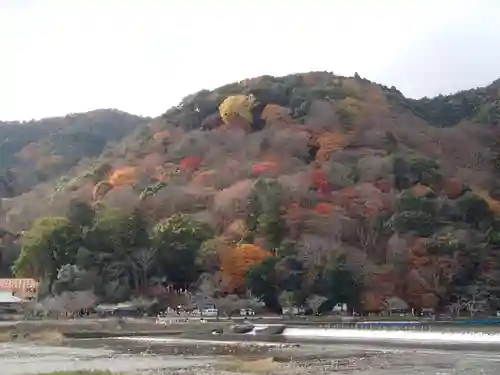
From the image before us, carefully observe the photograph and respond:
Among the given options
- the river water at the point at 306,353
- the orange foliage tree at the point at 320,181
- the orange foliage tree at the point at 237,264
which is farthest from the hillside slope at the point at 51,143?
the river water at the point at 306,353

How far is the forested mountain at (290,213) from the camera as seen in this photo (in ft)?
190

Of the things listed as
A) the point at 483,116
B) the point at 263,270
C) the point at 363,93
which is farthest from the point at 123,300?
the point at 483,116

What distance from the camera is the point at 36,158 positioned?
12744 cm

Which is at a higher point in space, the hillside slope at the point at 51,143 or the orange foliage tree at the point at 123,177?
the hillside slope at the point at 51,143

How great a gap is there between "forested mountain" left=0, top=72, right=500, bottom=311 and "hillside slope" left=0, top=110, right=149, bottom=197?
28.0m

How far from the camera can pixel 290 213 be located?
62.8 metres

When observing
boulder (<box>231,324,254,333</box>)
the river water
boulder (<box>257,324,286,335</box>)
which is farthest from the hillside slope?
the river water

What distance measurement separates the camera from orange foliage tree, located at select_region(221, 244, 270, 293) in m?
58.7

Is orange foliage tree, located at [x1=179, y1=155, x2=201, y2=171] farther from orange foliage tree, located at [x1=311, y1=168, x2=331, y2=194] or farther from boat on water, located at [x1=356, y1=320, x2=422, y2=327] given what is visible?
boat on water, located at [x1=356, y1=320, x2=422, y2=327]

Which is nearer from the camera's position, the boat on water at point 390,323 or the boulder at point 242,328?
the boulder at point 242,328

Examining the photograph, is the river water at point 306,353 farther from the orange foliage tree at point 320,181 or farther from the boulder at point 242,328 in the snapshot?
the orange foliage tree at point 320,181

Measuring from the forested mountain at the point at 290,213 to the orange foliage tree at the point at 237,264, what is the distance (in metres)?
0.11

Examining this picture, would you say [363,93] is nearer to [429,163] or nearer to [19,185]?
[429,163]

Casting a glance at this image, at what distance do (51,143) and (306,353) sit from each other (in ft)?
355
